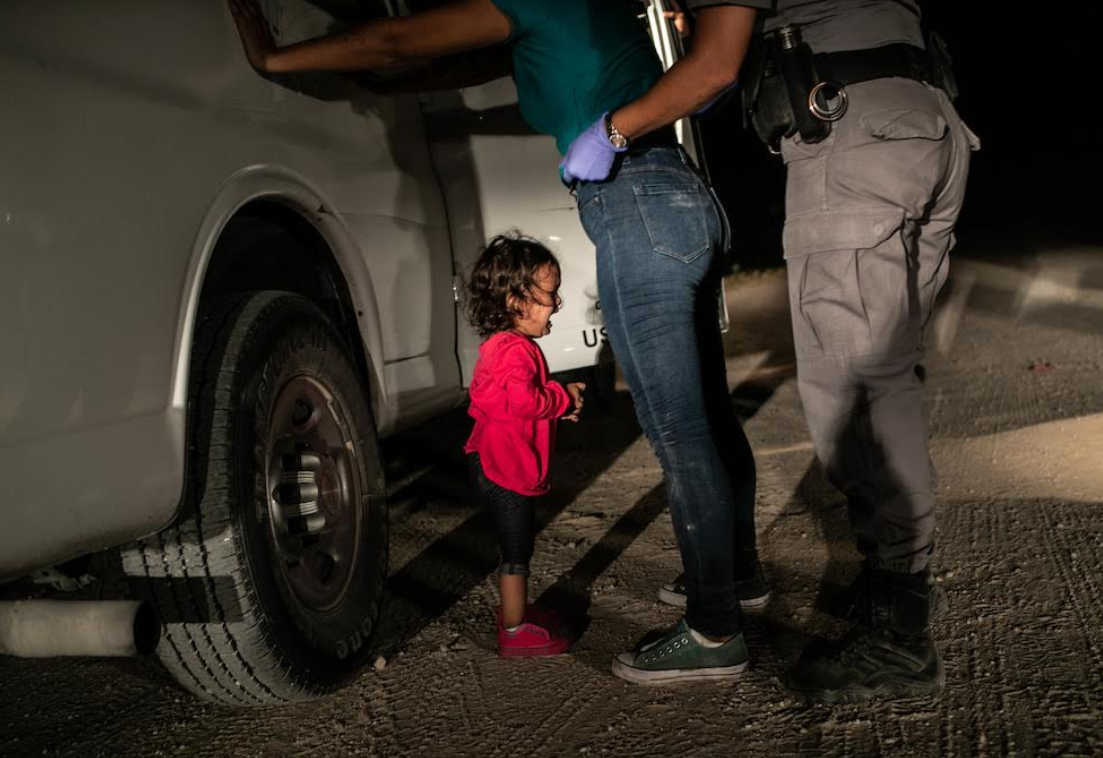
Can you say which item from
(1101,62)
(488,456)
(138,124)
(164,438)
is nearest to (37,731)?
(164,438)

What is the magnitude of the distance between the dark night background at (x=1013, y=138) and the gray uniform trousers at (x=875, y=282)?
8.80 meters

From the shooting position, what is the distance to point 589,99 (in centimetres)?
220

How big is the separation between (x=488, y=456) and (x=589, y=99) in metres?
0.97

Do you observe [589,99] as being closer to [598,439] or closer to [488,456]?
[488,456]

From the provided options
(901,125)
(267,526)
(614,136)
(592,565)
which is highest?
(614,136)

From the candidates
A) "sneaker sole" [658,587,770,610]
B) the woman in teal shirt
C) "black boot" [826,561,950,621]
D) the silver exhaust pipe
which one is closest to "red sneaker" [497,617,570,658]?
the woman in teal shirt

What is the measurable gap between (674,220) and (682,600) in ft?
3.73

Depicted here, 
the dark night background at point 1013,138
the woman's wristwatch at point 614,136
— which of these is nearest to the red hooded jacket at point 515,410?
the woman's wristwatch at point 614,136

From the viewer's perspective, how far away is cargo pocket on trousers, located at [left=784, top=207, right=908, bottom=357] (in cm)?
209

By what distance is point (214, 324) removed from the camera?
2.13 metres

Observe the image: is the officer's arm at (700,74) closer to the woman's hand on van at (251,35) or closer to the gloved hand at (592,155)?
the gloved hand at (592,155)

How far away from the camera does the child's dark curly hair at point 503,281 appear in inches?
99.4

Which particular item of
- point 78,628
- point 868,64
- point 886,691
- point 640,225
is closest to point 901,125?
point 868,64

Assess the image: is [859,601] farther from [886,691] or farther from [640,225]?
[640,225]
